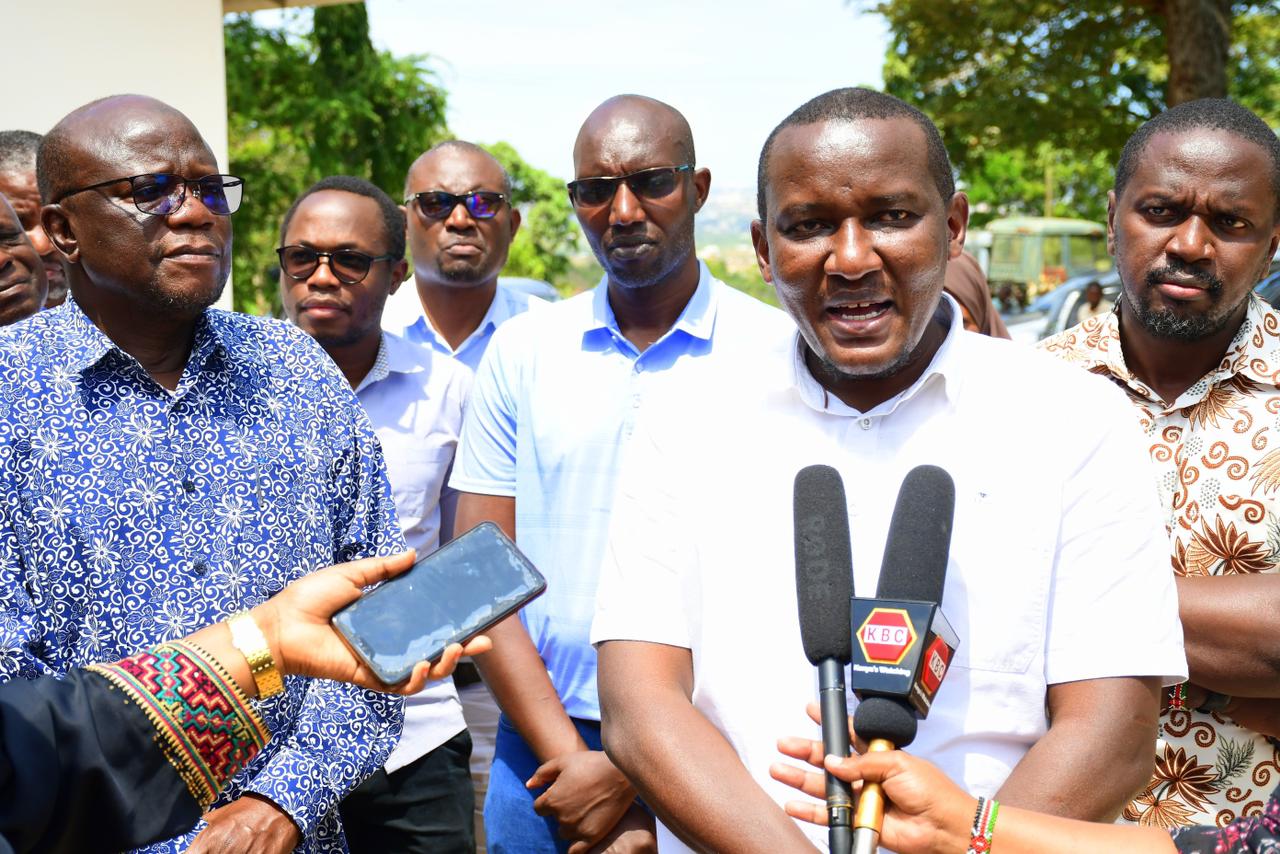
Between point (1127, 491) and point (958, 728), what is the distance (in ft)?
1.78

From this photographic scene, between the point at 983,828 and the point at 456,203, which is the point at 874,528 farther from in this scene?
the point at 456,203

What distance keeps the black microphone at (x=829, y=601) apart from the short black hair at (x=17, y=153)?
12.0 ft

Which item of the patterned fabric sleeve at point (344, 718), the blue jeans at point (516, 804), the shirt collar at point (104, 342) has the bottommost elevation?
the blue jeans at point (516, 804)

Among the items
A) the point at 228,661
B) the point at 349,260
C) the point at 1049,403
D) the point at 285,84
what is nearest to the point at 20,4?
the point at 349,260

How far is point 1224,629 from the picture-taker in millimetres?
2838

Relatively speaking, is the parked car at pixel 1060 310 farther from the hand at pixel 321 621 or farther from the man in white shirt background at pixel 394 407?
the hand at pixel 321 621

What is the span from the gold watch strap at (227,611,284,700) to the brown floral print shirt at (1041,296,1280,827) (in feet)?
6.56

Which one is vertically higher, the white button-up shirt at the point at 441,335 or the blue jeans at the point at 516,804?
the white button-up shirt at the point at 441,335

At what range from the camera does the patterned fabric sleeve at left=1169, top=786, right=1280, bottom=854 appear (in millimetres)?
1966

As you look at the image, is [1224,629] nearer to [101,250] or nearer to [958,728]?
[958,728]

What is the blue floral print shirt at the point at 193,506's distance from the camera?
101 inches

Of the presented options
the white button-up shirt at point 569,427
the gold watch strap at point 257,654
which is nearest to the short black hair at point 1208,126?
the white button-up shirt at point 569,427

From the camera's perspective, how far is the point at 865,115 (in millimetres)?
2641

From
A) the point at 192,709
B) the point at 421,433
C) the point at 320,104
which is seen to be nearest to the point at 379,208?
the point at 421,433
